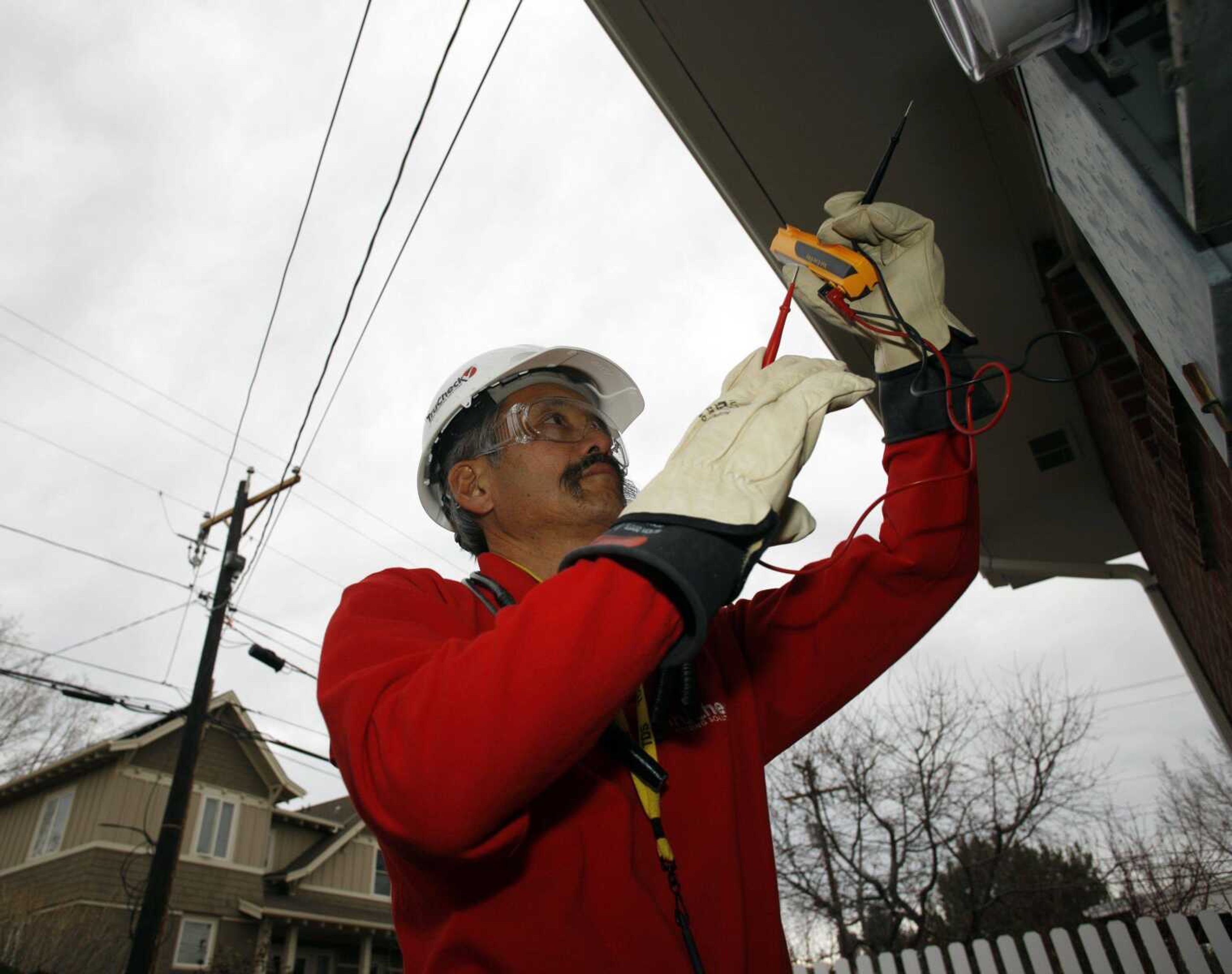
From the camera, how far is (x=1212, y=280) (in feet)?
3.13

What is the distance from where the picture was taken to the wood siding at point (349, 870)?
1903cm

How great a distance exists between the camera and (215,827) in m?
17.4

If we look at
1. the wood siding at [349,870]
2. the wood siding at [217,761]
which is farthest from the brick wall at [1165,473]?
the wood siding at [349,870]

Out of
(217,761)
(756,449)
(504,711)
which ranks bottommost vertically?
(504,711)

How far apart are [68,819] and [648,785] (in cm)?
1970

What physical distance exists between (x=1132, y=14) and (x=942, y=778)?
52.4 feet

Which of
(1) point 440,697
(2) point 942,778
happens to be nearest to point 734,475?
(1) point 440,697

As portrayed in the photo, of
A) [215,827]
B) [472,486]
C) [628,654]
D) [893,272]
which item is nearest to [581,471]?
[472,486]

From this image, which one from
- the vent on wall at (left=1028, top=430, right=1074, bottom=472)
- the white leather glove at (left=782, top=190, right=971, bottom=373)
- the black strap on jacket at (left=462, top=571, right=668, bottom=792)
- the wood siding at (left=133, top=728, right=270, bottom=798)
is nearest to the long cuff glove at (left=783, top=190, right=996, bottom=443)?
the white leather glove at (left=782, top=190, right=971, bottom=373)

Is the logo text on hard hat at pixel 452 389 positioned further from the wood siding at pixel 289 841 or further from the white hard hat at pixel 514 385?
the wood siding at pixel 289 841

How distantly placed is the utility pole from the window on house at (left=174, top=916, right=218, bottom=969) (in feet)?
20.7

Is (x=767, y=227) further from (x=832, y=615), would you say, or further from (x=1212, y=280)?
(x=1212, y=280)

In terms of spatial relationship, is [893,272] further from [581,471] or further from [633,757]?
[633,757]

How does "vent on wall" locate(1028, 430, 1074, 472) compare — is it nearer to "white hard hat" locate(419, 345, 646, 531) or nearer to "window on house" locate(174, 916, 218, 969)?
"white hard hat" locate(419, 345, 646, 531)
